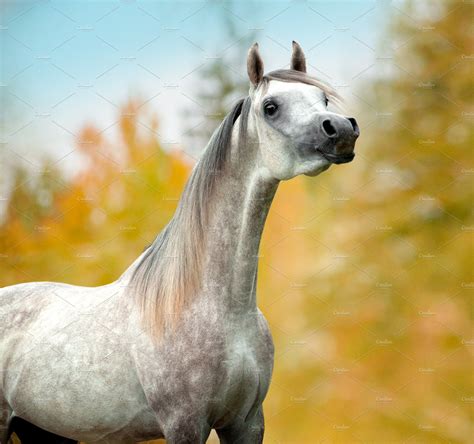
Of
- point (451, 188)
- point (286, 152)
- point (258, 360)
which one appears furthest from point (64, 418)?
point (451, 188)

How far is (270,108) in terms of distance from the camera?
96.9 inches

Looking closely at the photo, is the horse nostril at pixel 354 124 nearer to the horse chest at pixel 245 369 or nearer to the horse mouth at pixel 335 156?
the horse mouth at pixel 335 156

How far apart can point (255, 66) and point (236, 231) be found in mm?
564

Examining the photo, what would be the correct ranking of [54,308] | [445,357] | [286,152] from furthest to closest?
1. [445,357]
2. [54,308]
3. [286,152]

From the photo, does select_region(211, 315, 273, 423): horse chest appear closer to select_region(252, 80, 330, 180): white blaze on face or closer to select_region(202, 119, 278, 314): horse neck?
select_region(202, 119, 278, 314): horse neck

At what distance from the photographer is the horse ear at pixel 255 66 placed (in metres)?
2.54

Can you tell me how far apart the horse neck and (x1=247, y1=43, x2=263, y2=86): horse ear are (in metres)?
0.18

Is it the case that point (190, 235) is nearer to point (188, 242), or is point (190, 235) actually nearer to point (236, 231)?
point (188, 242)

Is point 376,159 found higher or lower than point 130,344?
higher

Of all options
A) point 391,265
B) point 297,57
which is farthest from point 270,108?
point 391,265

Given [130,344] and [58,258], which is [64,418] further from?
[58,258]

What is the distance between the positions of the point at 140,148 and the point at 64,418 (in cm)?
405

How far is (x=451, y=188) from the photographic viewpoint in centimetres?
631

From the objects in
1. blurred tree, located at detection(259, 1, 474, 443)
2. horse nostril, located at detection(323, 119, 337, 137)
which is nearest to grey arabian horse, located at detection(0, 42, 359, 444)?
horse nostril, located at detection(323, 119, 337, 137)
